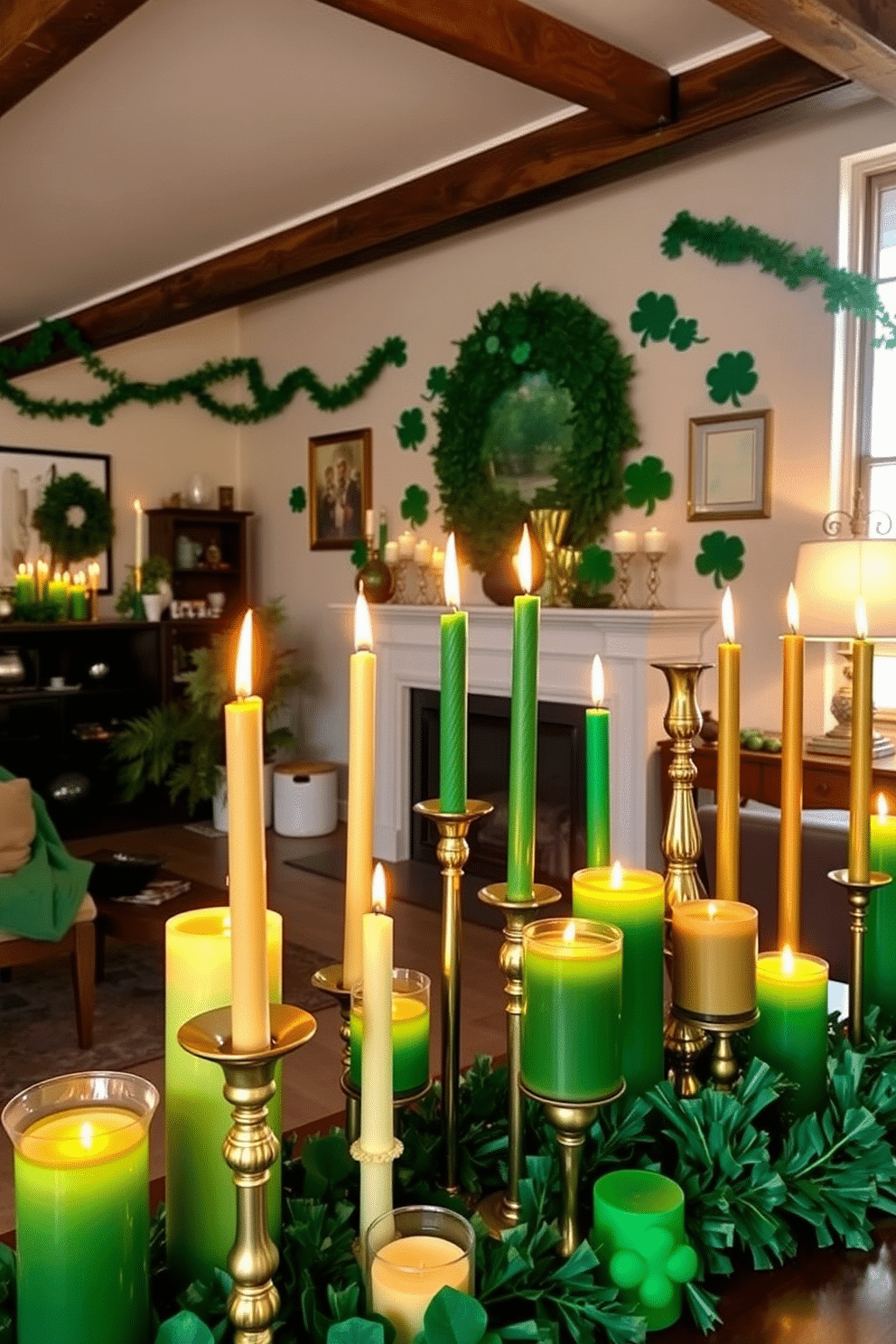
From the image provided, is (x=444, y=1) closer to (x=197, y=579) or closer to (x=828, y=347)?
(x=828, y=347)

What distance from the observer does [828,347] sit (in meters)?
4.23

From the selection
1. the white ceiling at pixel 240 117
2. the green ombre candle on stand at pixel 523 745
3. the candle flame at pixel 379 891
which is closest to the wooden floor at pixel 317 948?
the green ombre candle on stand at pixel 523 745

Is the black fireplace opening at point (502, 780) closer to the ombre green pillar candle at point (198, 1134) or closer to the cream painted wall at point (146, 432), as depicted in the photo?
the cream painted wall at point (146, 432)

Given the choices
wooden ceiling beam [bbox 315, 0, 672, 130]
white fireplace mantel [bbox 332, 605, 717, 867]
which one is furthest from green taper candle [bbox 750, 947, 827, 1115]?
white fireplace mantel [bbox 332, 605, 717, 867]

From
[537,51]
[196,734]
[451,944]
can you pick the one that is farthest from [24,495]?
[451,944]

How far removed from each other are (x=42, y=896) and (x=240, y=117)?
9.33 feet

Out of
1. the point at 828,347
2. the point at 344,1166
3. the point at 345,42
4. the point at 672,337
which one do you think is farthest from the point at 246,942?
the point at 672,337

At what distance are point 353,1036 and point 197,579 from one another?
662 centimetres

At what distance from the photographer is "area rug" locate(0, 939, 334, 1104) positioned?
325 centimetres

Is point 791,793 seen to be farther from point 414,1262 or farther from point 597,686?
point 414,1262

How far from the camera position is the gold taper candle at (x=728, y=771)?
1019 mm

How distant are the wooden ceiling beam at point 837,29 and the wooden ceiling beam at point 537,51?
956 mm

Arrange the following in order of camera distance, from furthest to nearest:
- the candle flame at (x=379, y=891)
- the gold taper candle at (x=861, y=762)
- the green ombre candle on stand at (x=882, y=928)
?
1. the green ombre candle on stand at (x=882, y=928)
2. the gold taper candle at (x=861, y=762)
3. the candle flame at (x=379, y=891)

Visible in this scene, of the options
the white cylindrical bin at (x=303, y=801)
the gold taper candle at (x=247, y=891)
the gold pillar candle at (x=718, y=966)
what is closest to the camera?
the gold taper candle at (x=247, y=891)
